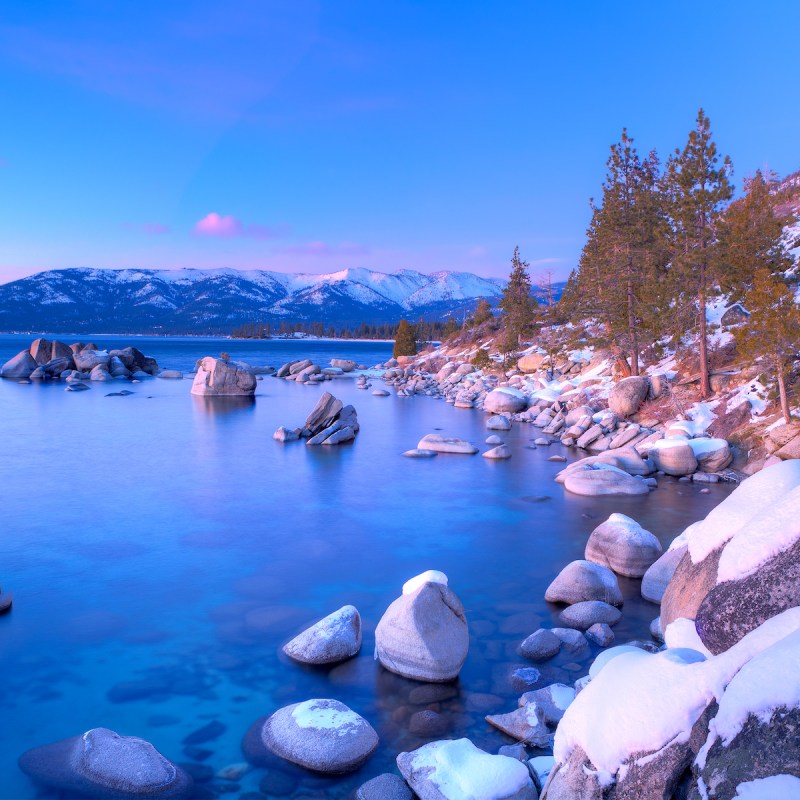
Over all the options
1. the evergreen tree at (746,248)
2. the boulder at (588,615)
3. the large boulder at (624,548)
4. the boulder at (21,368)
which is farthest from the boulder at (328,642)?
the boulder at (21,368)

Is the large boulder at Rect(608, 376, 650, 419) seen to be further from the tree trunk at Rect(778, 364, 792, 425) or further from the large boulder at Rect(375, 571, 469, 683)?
the large boulder at Rect(375, 571, 469, 683)

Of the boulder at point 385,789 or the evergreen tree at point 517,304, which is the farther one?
the evergreen tree at point 517,304

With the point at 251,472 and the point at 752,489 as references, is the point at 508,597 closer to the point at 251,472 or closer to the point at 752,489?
the point at 752,489

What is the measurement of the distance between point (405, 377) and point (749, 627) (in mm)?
67964

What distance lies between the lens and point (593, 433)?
30703mm

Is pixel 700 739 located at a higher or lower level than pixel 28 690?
higher

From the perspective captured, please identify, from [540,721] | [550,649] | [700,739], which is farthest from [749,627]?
[550,649]

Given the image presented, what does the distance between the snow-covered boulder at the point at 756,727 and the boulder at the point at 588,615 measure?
23.5ft

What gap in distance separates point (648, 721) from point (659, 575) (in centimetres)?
822

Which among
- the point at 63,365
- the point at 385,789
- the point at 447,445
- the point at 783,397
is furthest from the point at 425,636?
the point at 63,365

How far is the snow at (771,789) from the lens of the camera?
3.93m

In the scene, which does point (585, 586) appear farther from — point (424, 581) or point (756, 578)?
point (756, 578)

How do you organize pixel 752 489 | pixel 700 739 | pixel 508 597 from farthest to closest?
pixel 508 597 → pixel 752 489 → pixel 700 739

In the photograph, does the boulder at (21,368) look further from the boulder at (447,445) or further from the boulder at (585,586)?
the boulder at (585,586)
